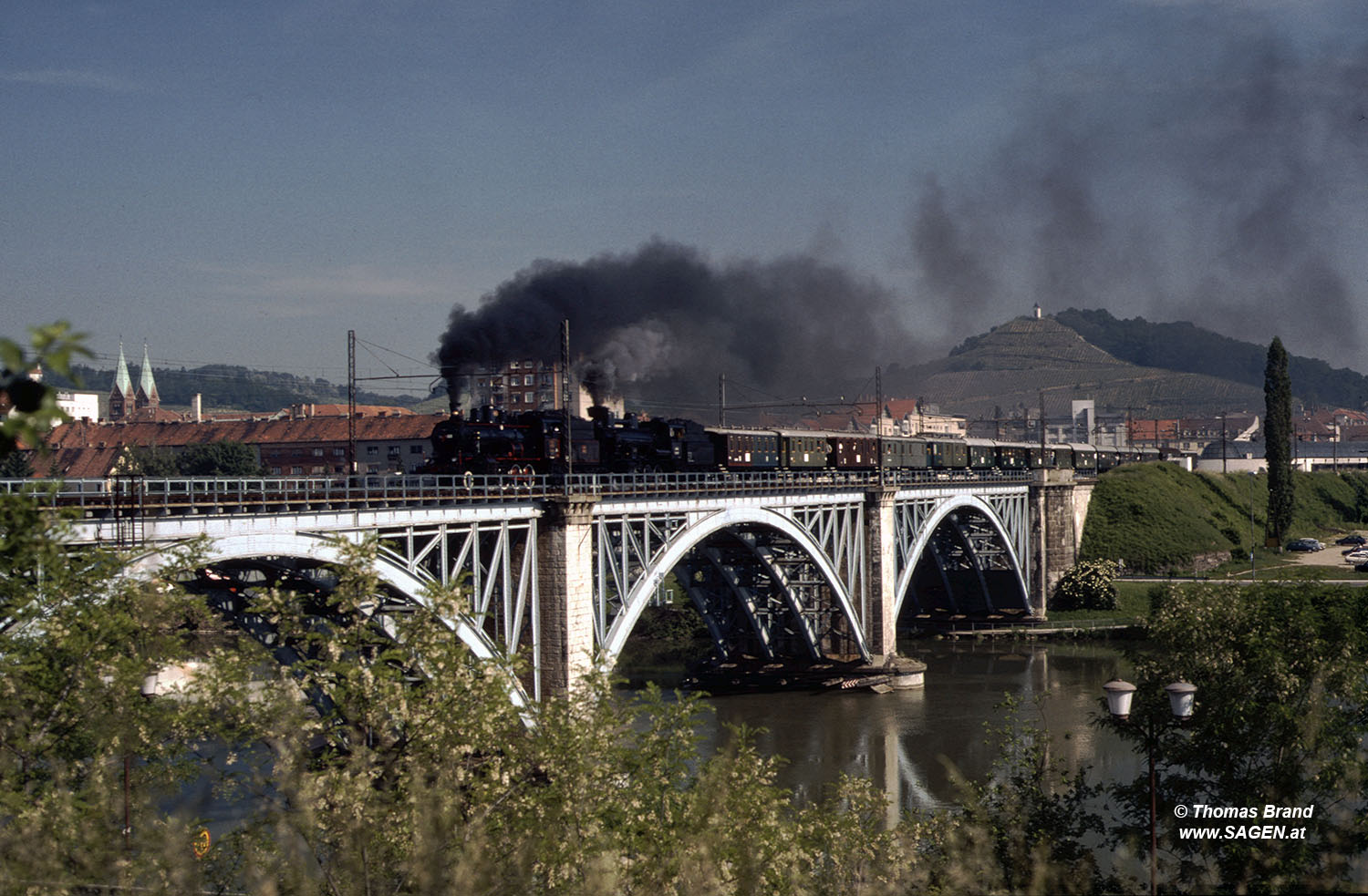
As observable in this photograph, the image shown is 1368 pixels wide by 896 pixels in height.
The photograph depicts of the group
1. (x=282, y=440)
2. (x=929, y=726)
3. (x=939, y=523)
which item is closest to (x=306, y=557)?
(x=929, y=726)

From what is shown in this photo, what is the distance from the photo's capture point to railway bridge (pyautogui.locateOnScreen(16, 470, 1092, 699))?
23.7 meters

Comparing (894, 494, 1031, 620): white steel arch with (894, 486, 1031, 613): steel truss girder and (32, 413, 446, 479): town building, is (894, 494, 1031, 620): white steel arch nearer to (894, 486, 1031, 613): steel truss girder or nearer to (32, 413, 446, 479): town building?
(894, 486, 1031, 613): steel truss girder

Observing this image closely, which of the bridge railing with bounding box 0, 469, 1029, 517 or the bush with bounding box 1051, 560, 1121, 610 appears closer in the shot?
the bridge railing with bounding box 0, 469, 1029, 517

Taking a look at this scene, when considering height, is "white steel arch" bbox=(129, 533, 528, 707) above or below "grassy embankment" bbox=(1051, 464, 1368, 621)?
above

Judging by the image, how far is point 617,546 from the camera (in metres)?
42.8

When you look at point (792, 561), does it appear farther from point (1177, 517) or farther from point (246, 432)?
point (246, 432)

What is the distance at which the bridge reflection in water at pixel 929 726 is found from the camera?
4278 cm

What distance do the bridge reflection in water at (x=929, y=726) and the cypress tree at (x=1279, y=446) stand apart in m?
34.9

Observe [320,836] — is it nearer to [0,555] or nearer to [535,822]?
[535,822]

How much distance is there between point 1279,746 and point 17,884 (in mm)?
19111

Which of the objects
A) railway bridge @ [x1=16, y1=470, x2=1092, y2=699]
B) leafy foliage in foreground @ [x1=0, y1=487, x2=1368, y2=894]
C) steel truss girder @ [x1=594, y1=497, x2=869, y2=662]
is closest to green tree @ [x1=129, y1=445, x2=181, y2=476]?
railway bridge @ [x1=16, y1=470, x2=1092, y2=699]

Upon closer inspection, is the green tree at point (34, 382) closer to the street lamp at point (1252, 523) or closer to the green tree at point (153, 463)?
the street lamp at point (1252, 523)

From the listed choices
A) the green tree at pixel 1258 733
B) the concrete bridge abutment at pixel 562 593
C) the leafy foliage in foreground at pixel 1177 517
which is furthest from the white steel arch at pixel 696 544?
the leafy foliage in foreground at pixel 1177 517

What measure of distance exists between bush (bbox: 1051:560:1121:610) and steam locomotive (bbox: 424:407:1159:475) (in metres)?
8.49
